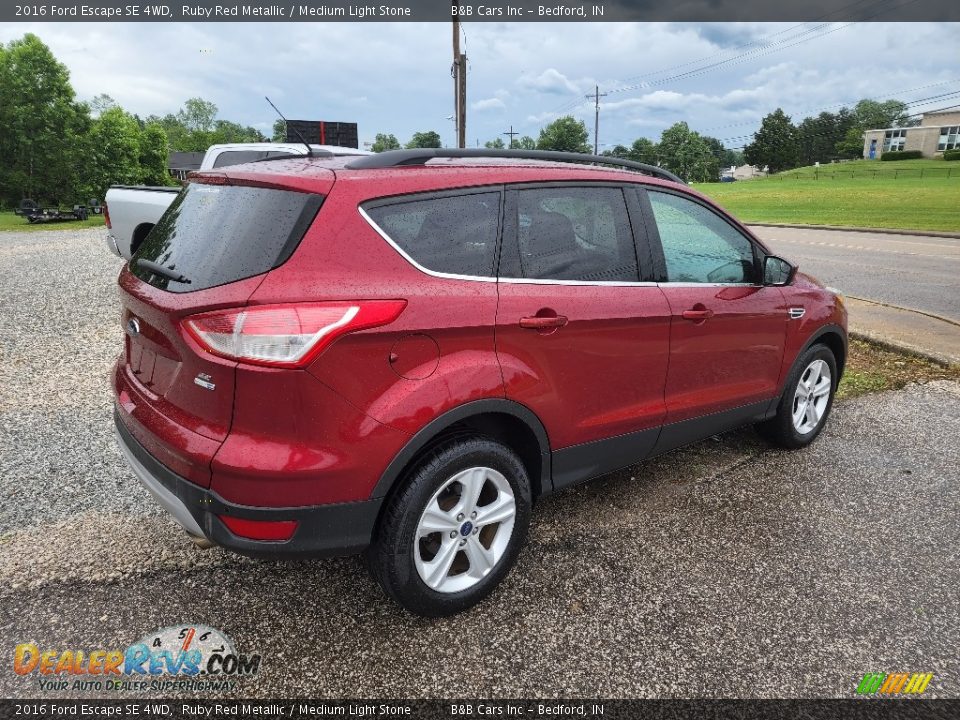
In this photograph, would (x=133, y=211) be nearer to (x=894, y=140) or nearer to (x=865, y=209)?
(x=865, y=209)

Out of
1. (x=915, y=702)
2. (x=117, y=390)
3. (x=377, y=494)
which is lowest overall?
(x=915, y=702)

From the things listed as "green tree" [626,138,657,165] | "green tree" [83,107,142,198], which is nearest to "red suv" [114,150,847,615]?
"green tree" [83,107,142,198]

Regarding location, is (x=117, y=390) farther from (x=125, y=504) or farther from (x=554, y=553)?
(x=554, y=553)

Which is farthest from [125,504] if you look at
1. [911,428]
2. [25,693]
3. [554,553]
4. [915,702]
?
[911,428]

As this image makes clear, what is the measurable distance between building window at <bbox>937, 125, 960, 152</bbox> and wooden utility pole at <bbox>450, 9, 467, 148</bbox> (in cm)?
10807

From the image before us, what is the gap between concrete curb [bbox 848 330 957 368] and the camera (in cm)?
621

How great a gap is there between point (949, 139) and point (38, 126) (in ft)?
387

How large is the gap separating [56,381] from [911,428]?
6753mm

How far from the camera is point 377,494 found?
7.43 feet

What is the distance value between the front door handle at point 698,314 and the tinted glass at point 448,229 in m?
1.17

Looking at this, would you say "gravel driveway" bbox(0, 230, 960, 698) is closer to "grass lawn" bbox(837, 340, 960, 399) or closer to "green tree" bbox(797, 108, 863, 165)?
"grass lawn" bbox(837, 340, 960, 399)

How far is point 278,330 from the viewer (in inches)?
80.7

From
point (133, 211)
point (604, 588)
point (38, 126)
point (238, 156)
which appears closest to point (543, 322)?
point (604, 588)

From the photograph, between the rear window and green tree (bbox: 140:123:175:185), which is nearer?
the rear window
